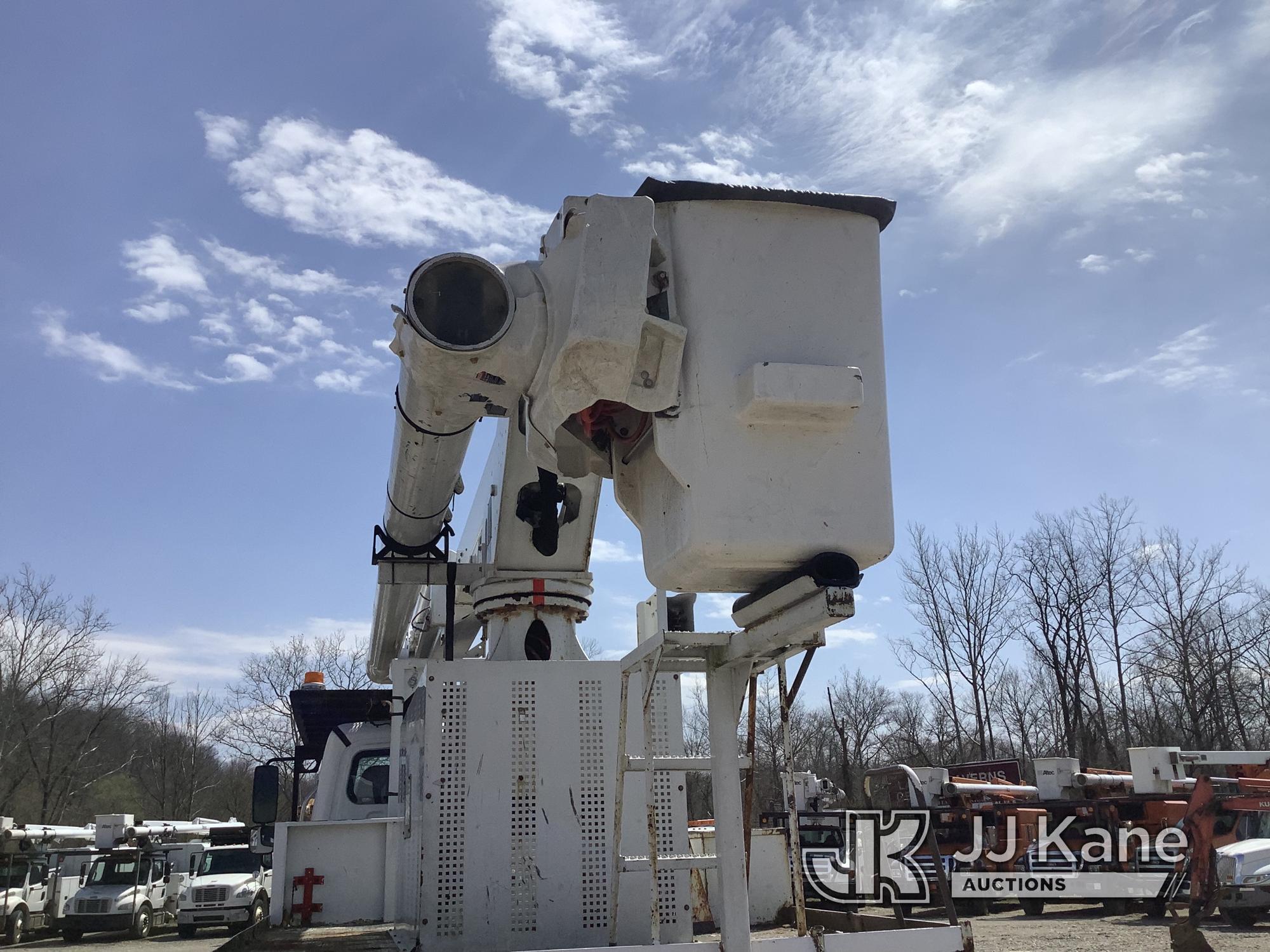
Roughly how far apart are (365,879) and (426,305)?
352cm

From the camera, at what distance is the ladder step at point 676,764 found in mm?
3678

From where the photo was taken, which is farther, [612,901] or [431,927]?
[431,927]

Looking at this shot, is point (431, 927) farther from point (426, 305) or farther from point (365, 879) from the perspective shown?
point (426, 305)

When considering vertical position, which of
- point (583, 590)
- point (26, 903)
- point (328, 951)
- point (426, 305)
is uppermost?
point (426, 305)

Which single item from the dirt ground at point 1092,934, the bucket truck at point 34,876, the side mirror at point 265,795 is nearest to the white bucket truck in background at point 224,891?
the bucket truck at point 34,876

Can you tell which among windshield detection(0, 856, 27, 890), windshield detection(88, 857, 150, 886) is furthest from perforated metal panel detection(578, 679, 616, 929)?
windshield detection(88, 857, 150, 886)

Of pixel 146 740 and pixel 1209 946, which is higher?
pixel 146 740

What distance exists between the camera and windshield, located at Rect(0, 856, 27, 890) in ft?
67.4

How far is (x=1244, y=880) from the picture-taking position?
14.3 metres

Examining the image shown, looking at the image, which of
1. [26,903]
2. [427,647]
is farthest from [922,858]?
[26,903]

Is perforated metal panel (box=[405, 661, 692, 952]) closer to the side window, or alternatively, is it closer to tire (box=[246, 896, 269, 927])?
the side window

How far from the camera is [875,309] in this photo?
12.0 ft

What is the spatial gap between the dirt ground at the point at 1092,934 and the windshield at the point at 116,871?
17332 millimetres

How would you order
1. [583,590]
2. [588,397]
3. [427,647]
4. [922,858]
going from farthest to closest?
[922,858], [427,647], [583,590], [588,397]
